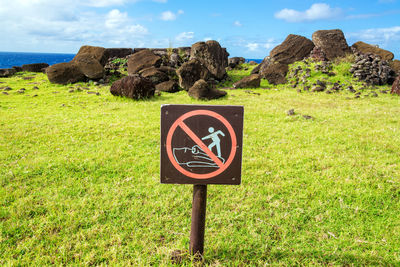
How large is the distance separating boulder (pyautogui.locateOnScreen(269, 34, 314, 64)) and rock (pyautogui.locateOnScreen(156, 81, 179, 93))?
30.3 ft

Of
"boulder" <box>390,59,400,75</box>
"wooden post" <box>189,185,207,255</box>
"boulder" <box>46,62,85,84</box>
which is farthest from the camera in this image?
"boulder" <box>390,59,400,75</box>

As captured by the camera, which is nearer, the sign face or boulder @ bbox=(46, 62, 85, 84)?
the sign face

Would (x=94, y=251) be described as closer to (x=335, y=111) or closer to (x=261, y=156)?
(x=261, y=156)

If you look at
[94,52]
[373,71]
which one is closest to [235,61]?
[373,71]

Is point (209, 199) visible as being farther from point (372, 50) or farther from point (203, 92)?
point (372, 50)

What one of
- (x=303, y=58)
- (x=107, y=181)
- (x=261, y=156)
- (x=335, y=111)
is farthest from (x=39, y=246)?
(x=303, y=58)

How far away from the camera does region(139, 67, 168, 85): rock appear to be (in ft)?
54.5

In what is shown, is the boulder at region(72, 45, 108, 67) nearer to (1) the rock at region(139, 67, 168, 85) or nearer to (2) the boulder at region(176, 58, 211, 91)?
(1) the rock at region(139, 67, 168, 85)

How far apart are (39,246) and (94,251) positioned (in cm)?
70

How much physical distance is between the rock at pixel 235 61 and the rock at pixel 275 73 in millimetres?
5563

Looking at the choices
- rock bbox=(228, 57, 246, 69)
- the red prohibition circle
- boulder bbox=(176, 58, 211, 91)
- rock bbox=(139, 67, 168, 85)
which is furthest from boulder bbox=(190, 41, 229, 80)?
the red prohibition circle

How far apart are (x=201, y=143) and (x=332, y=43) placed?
21393mm

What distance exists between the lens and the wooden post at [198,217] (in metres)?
2.76

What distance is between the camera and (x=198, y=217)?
280 centimetres
